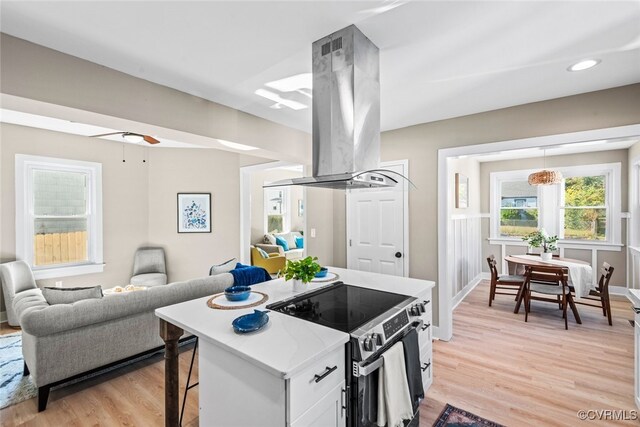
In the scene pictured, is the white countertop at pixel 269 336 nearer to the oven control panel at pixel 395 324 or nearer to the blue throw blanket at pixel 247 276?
the oven control panel at pixel 395 324

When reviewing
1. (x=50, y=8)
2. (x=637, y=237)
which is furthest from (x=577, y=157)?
(x=50, y=8)

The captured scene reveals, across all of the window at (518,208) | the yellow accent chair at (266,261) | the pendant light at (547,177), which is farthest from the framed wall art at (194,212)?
the window at (518,208)

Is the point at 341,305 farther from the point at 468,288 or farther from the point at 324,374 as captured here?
the point at 468,288

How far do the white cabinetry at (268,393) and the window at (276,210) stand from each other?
21.4 feet

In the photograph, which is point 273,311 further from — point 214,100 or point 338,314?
point 214,100

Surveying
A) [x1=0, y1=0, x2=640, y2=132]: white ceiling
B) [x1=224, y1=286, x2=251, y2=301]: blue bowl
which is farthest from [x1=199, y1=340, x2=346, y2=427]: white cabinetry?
[x1=0, y1=0, x2=640, y2=132]: white ceiling

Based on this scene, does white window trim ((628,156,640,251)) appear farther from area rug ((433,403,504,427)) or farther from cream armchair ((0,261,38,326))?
cream armchair ((0,261,38,326))

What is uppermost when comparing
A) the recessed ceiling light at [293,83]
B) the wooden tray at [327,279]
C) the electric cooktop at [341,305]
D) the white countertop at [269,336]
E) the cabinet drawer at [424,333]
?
the recessed ceiling light at [293,83]

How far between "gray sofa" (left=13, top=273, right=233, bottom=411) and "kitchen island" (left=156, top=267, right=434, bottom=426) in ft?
3.25

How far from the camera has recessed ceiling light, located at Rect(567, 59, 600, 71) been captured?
7.14 ft

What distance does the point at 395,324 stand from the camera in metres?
1.73

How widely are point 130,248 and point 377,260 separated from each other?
4.18 meters

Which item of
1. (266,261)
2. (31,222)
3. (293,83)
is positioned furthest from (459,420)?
(31,222)

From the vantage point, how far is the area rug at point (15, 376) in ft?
7.87
